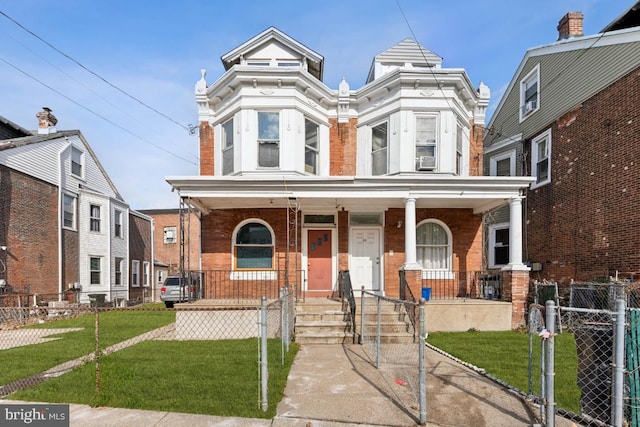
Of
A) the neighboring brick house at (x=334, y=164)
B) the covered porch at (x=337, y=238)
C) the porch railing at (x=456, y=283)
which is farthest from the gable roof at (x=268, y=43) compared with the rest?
the porch railing at (x=456, y=283)

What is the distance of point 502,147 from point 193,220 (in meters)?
24.8

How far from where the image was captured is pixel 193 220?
3191 cm

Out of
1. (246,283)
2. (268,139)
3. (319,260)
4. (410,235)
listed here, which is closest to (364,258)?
(319,260)

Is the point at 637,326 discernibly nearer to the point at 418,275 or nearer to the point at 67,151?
the point at 418,275

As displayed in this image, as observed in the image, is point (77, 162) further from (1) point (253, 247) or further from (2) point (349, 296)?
(2) point (349, 296)

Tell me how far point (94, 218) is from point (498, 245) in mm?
20442

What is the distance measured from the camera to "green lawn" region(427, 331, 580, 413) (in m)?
5.12

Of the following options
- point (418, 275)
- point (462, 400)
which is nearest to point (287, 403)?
point (462, 400)

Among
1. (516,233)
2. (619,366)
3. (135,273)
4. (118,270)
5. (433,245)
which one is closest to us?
(619,366)

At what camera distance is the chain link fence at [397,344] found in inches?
187

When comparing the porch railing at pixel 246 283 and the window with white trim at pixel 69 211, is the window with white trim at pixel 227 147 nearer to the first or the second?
the porch railing at pixel 246 283

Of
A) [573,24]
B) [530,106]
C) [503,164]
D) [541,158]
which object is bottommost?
[541,158]

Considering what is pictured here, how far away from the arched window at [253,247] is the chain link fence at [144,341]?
86.5 inches

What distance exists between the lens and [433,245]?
12.0 m
